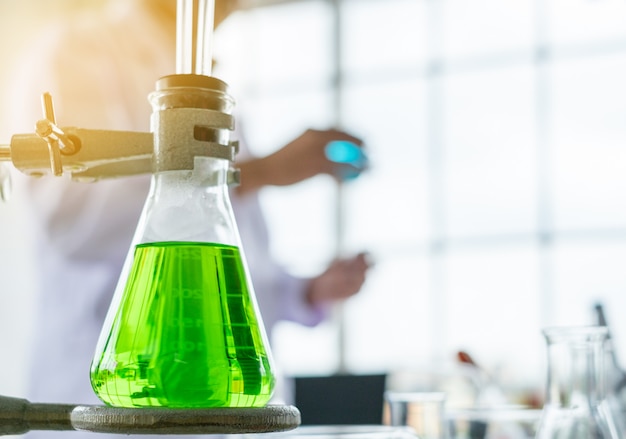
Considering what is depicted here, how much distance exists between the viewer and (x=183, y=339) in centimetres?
38

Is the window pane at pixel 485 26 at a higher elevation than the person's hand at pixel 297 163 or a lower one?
higher

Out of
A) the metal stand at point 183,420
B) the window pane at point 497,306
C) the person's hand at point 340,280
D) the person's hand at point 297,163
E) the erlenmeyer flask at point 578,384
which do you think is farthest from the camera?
the window pane at point 497,306

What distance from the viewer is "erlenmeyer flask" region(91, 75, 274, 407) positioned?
1.24ft

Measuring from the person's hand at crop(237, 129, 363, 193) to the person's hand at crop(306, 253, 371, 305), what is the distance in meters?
0.23

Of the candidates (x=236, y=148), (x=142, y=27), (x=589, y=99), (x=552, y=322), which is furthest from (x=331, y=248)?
(x=236, y=148)

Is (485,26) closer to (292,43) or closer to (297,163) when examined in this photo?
(292,43)

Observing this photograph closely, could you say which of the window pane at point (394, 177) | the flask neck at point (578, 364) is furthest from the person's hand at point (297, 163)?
the window pane at point (394, 177)

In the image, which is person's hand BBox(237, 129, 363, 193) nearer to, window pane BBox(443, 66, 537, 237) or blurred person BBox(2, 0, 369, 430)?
blurred person BBox(2, 0, 369, 430)

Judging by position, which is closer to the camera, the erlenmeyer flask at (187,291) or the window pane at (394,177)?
the erlenmeyer flask at (187,291)

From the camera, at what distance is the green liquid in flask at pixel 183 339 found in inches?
14.8

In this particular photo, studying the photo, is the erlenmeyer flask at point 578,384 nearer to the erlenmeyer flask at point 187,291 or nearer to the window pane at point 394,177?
the erlenmeyer flask at point 187,291

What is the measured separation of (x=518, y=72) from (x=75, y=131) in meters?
3.73

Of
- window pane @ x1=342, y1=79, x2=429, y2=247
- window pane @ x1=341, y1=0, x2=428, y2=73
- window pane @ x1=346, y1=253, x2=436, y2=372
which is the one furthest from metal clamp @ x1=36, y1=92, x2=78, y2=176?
window pane @ x1=341, y1=0, x2=428, y2=73

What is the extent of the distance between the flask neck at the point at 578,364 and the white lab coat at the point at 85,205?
64 centimetres
